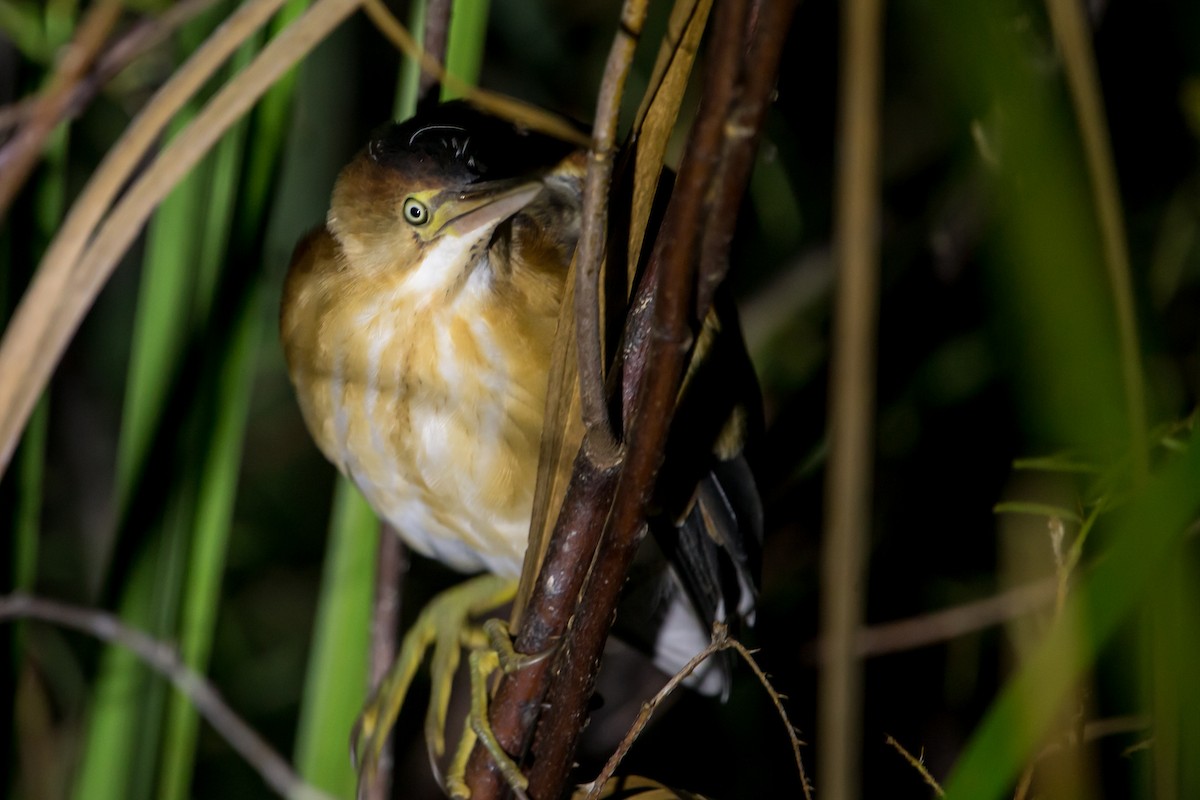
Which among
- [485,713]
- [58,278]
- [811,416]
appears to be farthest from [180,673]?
[811,416]

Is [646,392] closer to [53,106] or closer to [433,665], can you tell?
A: [53,106]

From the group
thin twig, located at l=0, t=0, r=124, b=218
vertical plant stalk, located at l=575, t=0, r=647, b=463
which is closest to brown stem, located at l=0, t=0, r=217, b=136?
thin twig, located at l=0, t=0, r=124, b=218

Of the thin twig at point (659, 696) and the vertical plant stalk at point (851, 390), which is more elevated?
the vertical plant stalk at point (851, 390)

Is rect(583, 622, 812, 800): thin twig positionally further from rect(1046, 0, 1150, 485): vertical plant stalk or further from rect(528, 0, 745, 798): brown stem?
rect(1046, 0, 1150, 485): vertical plant stalk

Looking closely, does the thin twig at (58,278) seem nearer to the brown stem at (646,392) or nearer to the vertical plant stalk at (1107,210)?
the brown stem at (646,392)

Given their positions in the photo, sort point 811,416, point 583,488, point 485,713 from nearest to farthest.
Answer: point 583,488
point 485,713
point 811,416

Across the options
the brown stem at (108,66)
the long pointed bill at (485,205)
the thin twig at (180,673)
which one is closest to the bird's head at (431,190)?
the long pointed bill at (485,205)
